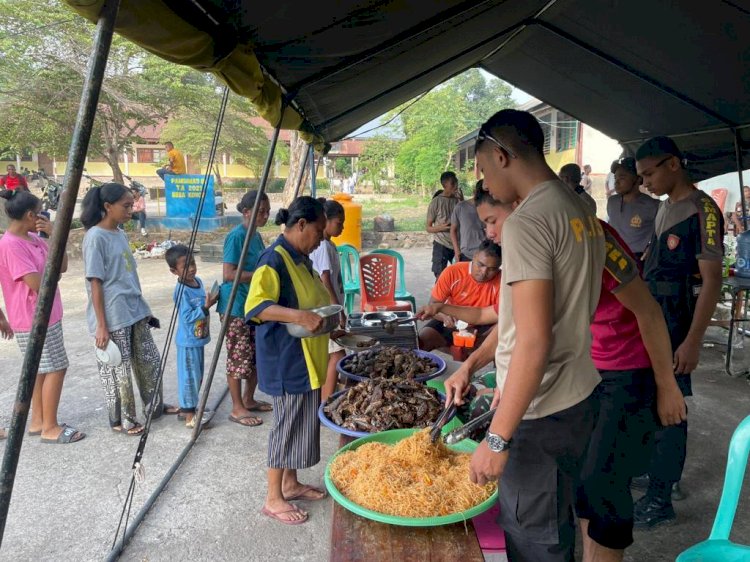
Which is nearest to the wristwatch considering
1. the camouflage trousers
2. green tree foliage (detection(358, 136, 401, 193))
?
the camouflage trousers

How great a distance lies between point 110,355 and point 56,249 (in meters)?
2.88

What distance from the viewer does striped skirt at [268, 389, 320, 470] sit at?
2.97 m

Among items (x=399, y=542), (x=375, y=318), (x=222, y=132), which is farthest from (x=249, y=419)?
(x=222, y=132)

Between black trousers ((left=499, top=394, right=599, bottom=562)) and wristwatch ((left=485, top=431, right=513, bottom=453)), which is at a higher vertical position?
wristwatch ((left=485, top=431, right=513, bottom=453))

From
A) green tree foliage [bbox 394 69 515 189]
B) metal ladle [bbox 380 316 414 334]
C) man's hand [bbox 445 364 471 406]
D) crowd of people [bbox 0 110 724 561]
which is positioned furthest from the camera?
green tree foliage [bbox 394 69 515 189]

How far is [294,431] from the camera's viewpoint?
3.01m

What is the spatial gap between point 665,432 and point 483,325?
58.8 inches

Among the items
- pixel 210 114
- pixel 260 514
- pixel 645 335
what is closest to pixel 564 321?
pixel 645 335

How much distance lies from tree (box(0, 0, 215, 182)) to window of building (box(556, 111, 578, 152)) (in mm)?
13019

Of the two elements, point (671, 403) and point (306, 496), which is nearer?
point (671, 403)

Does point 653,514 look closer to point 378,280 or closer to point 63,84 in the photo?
point 378,280

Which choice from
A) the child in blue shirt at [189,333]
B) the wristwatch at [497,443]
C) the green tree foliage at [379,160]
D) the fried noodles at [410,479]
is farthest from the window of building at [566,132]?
the wristwatch at [497,443]

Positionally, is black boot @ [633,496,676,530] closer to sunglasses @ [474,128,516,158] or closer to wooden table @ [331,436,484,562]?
wooden table @ [331,436,484,562]

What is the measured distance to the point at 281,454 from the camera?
9.86 feet
